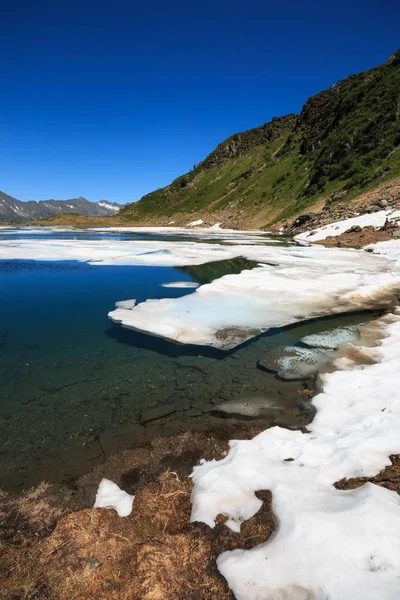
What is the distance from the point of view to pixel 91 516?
4129 millimetres

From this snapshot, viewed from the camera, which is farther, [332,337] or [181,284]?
[181,284]

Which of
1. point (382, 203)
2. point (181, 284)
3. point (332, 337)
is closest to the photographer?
point (332, 337)

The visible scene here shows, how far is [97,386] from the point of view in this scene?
7516 millimetres

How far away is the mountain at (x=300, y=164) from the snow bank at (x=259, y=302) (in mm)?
36019

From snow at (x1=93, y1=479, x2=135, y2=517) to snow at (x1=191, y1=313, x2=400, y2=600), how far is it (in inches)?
36.1

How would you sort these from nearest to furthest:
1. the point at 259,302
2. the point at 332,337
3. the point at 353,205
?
the point at 332,337, the point at 259,302, the point at 353,205

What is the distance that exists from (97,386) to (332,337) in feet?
23.6

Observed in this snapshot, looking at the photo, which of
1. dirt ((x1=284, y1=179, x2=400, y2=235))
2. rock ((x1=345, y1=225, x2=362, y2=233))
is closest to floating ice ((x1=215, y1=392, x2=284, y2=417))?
rock ((x1=345, y1=225, x2=362, y2=233))

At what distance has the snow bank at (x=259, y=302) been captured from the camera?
408 inches

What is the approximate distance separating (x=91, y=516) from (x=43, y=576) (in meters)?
0.80

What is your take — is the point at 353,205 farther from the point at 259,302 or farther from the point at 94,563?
the point at 94,563

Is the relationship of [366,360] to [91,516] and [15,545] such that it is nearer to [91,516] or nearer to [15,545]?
[91,516]

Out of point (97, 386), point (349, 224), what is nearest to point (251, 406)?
point (97, 386)

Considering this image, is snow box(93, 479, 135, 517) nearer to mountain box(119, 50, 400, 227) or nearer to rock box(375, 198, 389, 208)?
rock box(375, 198, 389, 208)
